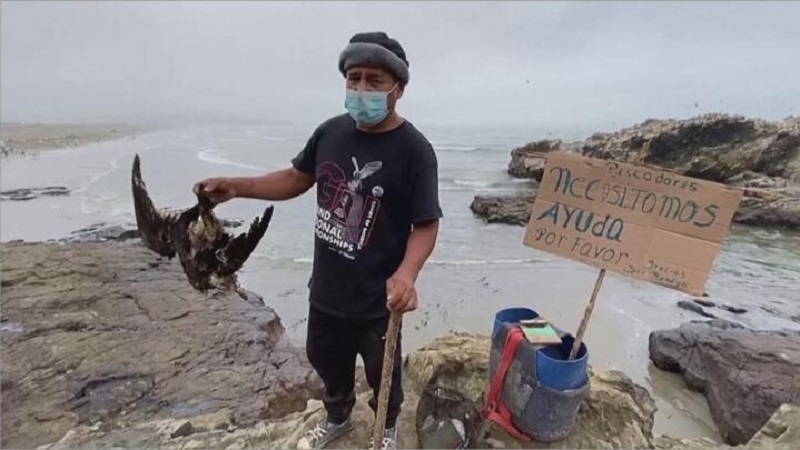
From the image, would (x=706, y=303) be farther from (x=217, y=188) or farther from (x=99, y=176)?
(x=99, y=176)

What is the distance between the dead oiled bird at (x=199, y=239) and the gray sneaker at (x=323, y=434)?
99cm

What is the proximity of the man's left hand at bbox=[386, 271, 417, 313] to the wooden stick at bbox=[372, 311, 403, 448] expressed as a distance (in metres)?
0.07

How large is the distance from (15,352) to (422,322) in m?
4.77

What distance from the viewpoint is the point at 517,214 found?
1561 cm

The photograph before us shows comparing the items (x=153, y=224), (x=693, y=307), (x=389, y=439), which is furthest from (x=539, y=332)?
(x=693, y=307)

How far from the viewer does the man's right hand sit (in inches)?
99.3

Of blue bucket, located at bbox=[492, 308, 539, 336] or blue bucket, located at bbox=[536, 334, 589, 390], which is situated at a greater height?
blue bucket, located at bbox=[492, 308, 539, 336]

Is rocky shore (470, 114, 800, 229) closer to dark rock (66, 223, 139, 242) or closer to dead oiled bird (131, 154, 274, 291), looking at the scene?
dark rock (66, 223, 139, 242)

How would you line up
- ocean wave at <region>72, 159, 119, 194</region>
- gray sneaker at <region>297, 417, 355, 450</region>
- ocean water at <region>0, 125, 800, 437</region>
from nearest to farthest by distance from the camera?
gray sneaker at <region>297, 417, 355, 450</region> → ocean water at <region>0, 125, 800, 437</region> → ocean wave at <region>72, 159, 119, 194</region>

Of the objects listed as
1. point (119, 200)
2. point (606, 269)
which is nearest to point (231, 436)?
point (606, 269)

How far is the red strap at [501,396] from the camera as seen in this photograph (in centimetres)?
280

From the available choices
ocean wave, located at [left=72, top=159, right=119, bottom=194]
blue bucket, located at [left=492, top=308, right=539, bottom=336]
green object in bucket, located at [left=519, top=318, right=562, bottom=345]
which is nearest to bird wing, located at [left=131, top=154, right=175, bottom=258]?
blue bucket, located at [left=492, top=308, right=539, bottom=336]

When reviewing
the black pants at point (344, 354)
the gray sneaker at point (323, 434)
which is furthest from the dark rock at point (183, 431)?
the black pants at point (344, 354)

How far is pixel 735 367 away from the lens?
5.15 metres
